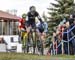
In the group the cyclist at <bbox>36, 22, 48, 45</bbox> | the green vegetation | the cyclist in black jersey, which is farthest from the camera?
the green vegetation

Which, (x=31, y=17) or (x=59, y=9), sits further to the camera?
(x=59, y=9)

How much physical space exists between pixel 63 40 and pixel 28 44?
1.61 m

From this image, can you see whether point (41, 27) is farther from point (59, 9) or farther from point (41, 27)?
point (59, 9)

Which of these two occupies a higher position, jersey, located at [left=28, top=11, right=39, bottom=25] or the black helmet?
jersey, located at [left=28, top=11, right=39, bottom=25]

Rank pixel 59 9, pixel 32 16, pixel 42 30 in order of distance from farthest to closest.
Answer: pixel 59 9, pixel 42 30, pixel 32 16

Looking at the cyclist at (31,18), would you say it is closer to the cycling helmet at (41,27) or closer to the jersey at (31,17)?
the jersey at (31,17)

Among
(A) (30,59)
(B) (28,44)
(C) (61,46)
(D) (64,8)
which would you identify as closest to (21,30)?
(B) (28,44)

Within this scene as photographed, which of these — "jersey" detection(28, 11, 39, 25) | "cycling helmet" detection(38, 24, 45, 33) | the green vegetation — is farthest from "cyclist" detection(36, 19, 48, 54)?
the green vegetation

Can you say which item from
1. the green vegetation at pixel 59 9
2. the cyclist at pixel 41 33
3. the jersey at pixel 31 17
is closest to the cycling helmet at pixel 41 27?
the cyclist at pixel 41 33

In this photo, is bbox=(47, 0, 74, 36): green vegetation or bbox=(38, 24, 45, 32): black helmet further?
bbox=(47, 0, 74, 36): green vegetation

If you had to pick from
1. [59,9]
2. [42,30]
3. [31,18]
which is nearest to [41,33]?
[42,30]

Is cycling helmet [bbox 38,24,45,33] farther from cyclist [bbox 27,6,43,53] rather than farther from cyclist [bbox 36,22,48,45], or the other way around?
cyclist [bbox 27,6,43,53]

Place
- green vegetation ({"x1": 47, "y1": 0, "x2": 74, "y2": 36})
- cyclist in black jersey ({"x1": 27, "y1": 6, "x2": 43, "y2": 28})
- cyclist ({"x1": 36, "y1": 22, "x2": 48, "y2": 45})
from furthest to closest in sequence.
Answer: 1. green vegetation ({"x1": 47, "y1": 0, "x2": 74, "y2": 36})
2. cyclist ({"x1": 36, "y1": 22, "x2": 48, "y2": 45})
3. cyclist in black jersey ({"x1": 27, "y1": 6, "x2": 43, "y2": 28})

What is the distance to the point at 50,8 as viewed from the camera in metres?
49.2
